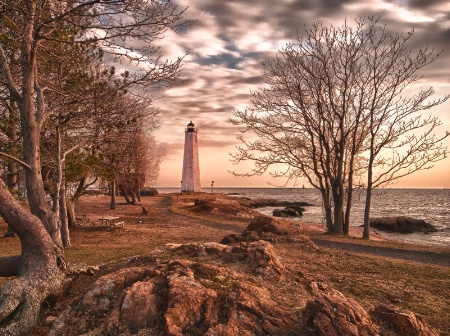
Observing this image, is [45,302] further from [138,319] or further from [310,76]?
[310,76]

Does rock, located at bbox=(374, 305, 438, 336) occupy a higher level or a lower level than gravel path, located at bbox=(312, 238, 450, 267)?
higher

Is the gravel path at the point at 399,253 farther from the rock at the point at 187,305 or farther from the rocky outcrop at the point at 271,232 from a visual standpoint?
the rock at the point at 187,305

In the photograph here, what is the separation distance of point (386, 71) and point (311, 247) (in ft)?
47.0

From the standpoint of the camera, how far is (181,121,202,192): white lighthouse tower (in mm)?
67250

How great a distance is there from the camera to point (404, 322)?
4695 mm

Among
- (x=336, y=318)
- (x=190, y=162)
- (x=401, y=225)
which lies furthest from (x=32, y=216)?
(x=190, y=162)

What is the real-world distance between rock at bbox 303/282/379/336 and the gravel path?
10.3 m

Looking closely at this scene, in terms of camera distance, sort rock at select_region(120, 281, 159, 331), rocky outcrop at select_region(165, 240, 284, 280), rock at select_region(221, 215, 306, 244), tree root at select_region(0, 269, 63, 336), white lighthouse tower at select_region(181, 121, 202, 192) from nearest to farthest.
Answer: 1. rock at select_region(120, 281, 159, 331)
2. tree root at select_region(0, 269, 63, 336)
3. rocky outcrop at select_region(165, 240, 284, 280)
4. rock at select_region(221, 215, 306, 244)
5. white lighthouse tower at select_region(181, 121, 202, 192)

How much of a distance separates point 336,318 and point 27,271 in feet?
17.0

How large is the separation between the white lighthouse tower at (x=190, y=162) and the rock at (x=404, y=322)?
6245 cm

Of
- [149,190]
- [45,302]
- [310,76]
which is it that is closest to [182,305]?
[45,302]

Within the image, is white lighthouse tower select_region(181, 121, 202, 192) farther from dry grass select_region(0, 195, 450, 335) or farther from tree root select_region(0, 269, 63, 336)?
tree root select_region(0, 269, 63, 336)

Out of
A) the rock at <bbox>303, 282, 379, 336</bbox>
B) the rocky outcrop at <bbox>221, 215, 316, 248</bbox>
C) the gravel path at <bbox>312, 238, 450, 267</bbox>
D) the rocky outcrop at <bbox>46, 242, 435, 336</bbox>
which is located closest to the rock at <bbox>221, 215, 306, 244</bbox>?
the rocky outcrop at <bbox>221, 215, 316, 248</bbox>

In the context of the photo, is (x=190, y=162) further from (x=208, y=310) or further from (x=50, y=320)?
(x=208, y=310)
